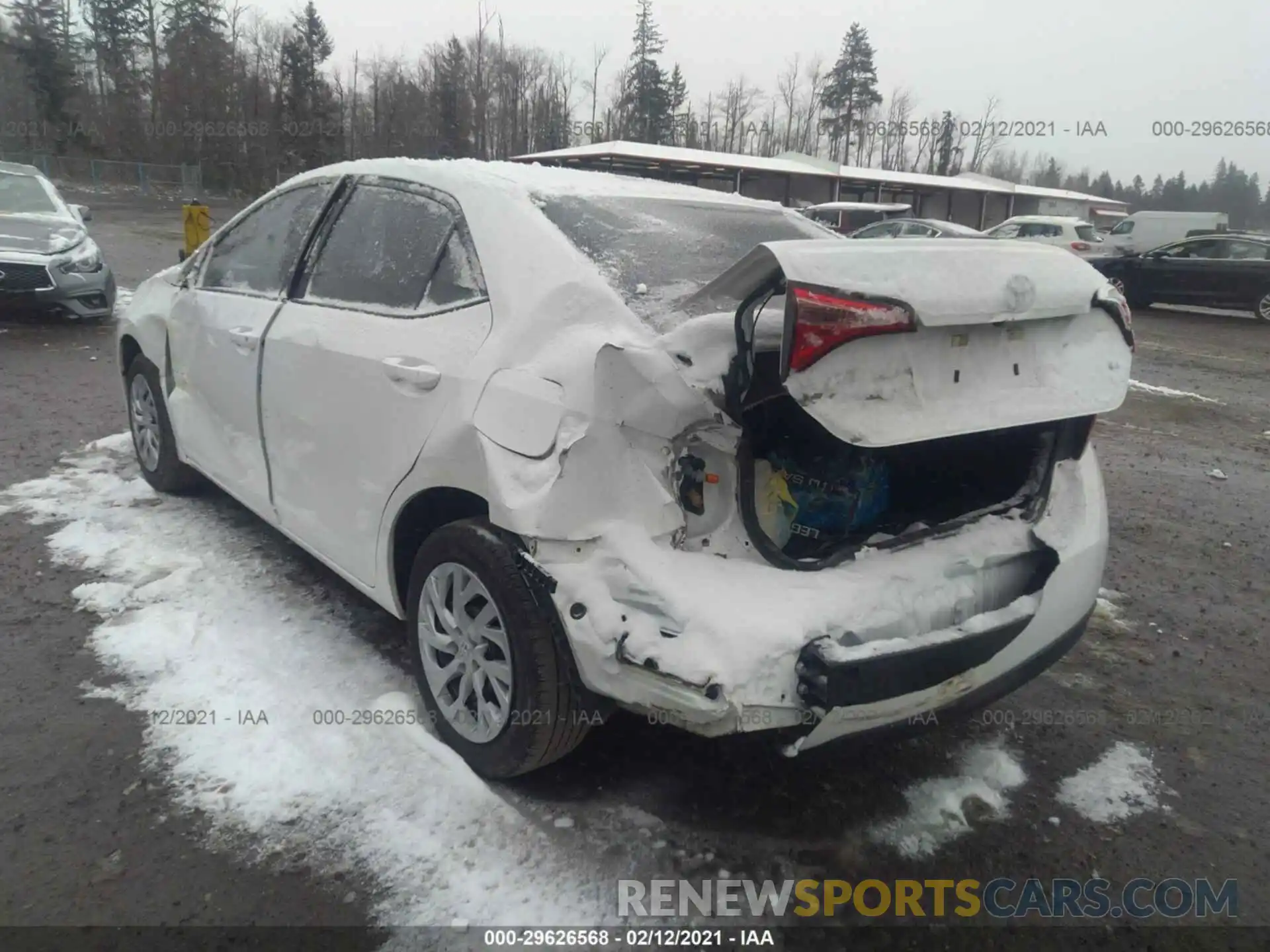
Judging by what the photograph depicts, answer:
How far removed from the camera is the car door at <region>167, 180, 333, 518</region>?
11.4 feet

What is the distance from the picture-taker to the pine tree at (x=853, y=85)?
66438 mm

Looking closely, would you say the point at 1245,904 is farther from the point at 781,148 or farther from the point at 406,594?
the point at 781,148

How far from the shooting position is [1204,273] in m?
15.9

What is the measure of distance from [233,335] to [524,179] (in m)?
1.52

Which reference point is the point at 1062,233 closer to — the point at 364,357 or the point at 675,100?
the point at 364,357

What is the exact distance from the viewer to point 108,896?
6.95 feet

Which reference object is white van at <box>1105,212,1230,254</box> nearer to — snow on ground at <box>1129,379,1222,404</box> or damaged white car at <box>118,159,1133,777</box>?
snow on ground at <box>1129,379,1222,404</box>

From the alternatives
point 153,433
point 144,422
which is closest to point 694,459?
point 153,433

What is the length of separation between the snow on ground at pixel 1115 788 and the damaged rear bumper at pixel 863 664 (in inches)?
19.0

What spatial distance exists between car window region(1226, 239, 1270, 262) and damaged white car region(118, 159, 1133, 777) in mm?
16524

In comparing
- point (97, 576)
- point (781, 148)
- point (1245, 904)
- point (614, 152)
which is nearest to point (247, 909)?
point (97, 576)

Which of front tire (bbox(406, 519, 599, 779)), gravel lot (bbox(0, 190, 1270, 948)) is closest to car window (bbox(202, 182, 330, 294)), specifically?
gravel lot (bbox(0, 190, 1270, 948))

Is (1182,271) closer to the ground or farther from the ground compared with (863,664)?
farther from the ground

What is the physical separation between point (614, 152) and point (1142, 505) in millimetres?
28771
